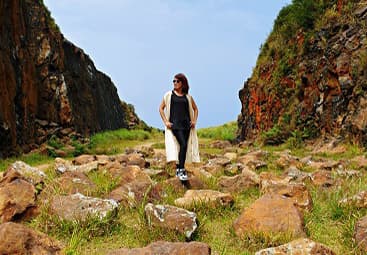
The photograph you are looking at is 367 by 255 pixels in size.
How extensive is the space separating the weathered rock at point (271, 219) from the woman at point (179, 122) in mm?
2627

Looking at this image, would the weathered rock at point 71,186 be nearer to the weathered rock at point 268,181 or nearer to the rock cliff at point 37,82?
the weathered rock at point 268,181

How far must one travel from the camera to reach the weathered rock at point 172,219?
3385 millimetres

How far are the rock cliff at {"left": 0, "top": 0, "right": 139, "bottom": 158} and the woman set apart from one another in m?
6.50

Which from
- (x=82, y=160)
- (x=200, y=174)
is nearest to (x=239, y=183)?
(x=200, y=174)

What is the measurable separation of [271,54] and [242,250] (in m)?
17.4

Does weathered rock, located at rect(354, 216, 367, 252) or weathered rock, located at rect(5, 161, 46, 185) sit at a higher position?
weathered rock, located at rect(5, 161, 46, 185)

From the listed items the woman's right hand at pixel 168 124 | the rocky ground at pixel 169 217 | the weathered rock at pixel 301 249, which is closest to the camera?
the weathered rock at pixel 301 249

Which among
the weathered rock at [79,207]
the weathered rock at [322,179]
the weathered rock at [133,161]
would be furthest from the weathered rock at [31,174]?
the weathered rock at [322,179]

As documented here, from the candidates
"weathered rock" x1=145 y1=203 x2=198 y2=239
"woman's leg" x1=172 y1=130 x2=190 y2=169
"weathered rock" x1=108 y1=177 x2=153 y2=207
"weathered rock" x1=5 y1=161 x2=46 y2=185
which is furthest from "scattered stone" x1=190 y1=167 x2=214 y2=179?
"weathered rock" x1=145 y1=203 x2=198 y2=239

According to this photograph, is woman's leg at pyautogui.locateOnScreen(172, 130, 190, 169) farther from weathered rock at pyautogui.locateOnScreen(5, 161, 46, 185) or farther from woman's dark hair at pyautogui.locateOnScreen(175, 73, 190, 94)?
weathered rock at pyautogui.locateOnScreen(5, 161, 46, 185)

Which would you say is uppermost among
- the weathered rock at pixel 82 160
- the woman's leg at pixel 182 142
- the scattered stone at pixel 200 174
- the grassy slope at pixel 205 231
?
the woman's leg at pixel 182 142

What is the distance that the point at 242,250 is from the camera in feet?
10.6

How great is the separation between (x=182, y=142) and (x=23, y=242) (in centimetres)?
361

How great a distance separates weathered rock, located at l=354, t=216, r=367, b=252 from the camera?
301cm
